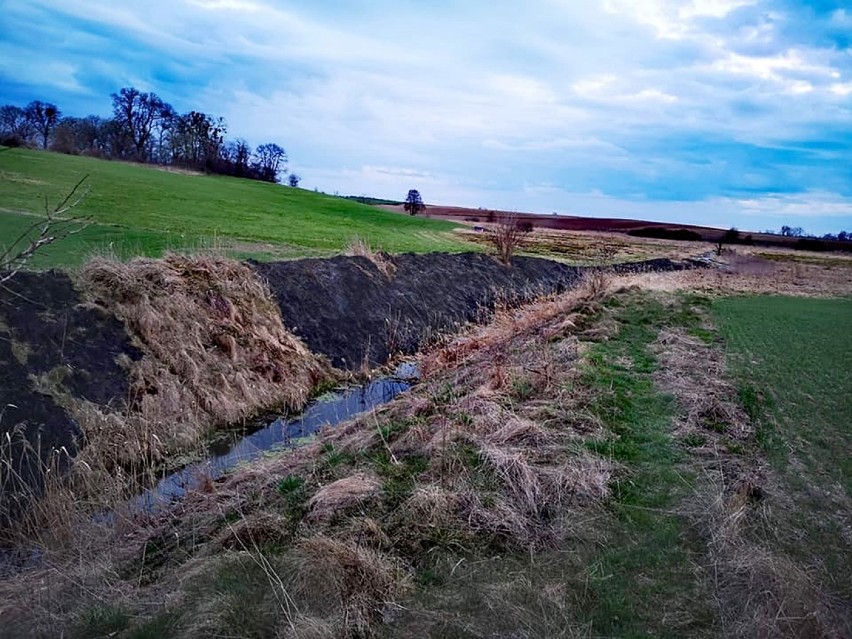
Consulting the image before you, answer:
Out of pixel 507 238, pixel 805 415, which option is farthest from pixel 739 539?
pixel 507 238

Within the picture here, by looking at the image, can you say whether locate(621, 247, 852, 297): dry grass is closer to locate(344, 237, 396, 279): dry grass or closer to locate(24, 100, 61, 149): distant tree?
locate(344, 237, 396, 279): dry grass

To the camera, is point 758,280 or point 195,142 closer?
point 758,280

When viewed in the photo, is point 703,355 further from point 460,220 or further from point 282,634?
point 460,220

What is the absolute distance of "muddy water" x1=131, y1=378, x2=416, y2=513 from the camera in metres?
6.29

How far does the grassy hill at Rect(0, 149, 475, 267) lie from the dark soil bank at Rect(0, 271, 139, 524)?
5.91ft

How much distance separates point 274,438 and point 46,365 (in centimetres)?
308

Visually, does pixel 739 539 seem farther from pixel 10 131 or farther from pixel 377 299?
pixel 377 299

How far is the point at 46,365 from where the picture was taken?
7266 mm

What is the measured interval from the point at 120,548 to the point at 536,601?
3.37 metres

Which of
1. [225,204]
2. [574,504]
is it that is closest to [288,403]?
[574,504]

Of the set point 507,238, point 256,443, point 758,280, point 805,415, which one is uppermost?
point 507,238

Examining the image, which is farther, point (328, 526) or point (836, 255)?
point (836, 255)

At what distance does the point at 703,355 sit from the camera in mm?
8820

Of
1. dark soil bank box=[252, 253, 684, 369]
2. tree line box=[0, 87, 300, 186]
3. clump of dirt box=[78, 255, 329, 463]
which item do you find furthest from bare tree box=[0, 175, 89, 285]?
tree line box=[0, 87, 300, 186]
